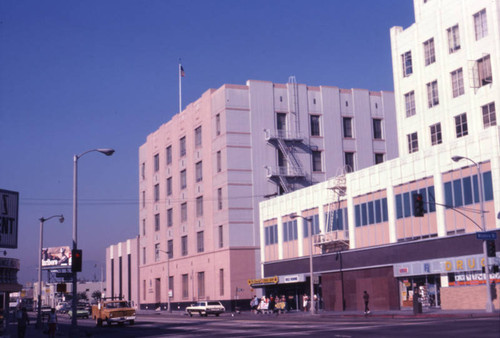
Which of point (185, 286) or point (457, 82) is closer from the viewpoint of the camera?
point (457, 82)

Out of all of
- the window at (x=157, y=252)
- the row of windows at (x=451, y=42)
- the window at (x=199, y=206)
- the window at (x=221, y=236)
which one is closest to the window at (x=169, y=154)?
the window at (x=199, y=206)

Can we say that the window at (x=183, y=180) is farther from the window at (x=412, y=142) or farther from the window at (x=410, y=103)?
the window at (x=412, y=142)

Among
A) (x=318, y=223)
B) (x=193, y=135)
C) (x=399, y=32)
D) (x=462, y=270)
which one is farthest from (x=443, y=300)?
(x=193, y=135)

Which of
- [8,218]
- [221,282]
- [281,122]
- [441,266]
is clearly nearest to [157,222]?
[221,282]

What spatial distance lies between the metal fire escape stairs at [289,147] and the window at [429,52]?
27755mm

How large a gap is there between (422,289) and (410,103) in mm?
16235

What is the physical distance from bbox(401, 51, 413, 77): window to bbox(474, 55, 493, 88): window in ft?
27.2

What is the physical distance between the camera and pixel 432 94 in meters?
55.2

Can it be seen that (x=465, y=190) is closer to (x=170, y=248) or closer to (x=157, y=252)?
(x=170, y=248)

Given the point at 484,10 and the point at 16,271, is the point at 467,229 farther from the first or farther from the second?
the point at 16,271

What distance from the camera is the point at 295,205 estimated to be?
70.6 meters

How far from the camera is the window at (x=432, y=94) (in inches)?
2158

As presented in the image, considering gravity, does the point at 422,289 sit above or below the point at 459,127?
below

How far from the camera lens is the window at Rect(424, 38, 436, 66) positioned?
55.5m
